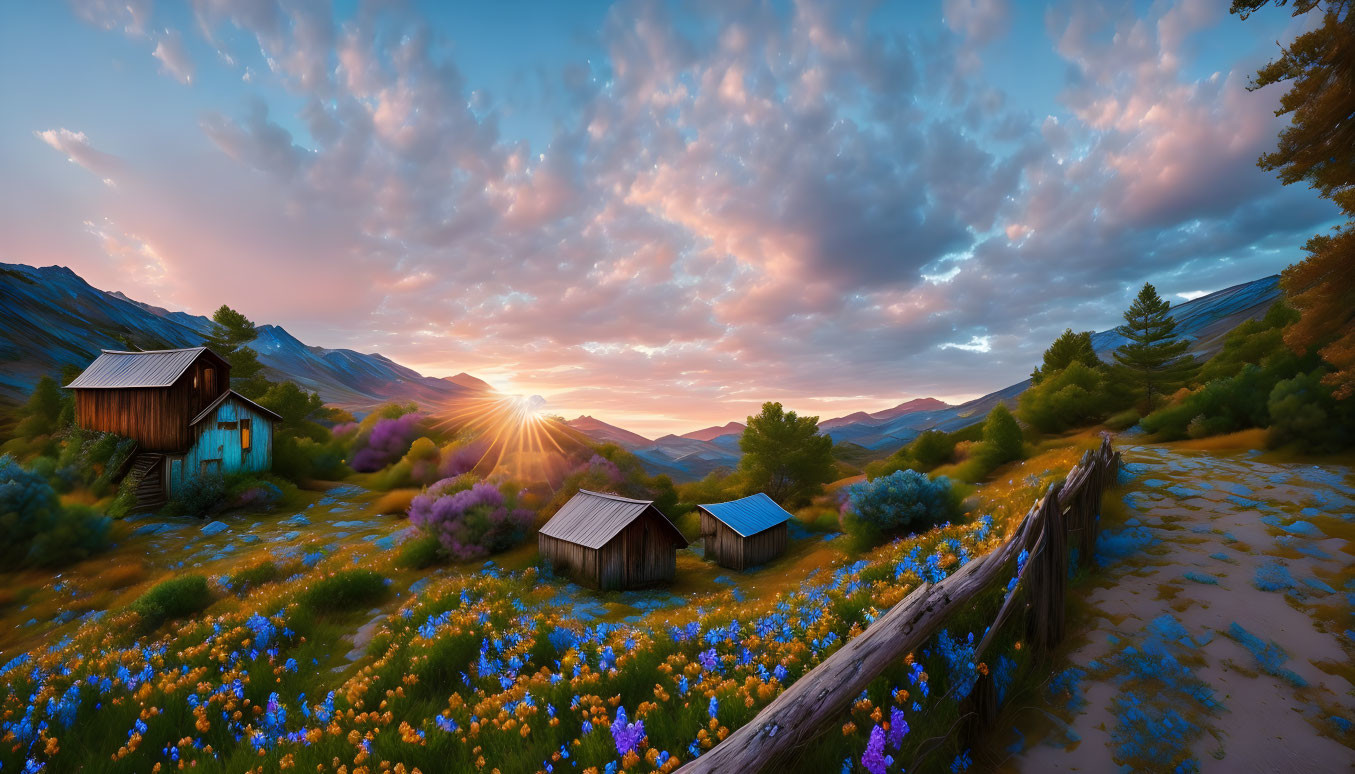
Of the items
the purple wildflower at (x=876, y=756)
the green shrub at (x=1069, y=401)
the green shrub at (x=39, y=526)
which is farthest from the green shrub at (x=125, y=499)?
the green shrub at (x=1069, y=401)

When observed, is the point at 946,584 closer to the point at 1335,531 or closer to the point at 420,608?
the point at 420,608

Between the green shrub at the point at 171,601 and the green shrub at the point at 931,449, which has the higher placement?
the green shrub at the point at 931,449

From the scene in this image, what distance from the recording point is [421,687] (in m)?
5.41

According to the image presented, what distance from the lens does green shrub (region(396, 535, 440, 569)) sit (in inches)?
767

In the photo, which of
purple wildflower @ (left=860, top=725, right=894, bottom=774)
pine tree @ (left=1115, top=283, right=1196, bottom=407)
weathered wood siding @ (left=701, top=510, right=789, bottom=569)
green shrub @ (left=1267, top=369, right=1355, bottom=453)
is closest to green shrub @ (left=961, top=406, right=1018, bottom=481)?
weathered wood siding @ (left=701, top=510, right=789, bottom=569)

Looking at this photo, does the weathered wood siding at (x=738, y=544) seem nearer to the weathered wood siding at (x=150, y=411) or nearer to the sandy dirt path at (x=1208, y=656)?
the sandy dirt path at (x=1208, y=656)

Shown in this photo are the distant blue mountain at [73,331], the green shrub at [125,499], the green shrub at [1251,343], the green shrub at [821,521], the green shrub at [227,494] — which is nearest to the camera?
the green shrub at [125,499]

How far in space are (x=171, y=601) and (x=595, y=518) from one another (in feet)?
42.3

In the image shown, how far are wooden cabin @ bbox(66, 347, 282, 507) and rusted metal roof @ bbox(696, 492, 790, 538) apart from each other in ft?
97.6

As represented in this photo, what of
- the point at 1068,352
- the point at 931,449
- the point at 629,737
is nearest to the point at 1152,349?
the point at 1068,352

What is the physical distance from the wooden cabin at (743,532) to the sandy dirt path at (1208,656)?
18.5 meters

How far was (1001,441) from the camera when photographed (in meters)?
30.5

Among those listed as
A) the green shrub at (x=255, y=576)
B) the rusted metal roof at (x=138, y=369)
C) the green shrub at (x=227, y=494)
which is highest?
the rusted metal roof at (x=138, y=369)

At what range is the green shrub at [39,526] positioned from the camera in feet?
59.3
